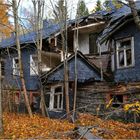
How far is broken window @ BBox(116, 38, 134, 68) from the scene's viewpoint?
22406 mm

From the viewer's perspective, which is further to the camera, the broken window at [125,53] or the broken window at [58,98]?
the broken window at [58,98]

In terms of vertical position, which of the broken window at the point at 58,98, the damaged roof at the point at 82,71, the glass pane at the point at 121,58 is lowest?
the broken window at the point at 58,98

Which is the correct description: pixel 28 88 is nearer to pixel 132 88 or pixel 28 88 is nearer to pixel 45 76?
pixel 45 76

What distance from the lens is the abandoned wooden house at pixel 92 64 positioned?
22625mm

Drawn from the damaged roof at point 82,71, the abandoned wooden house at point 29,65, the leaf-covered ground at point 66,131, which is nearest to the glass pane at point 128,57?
the damaged roof at point 82,71

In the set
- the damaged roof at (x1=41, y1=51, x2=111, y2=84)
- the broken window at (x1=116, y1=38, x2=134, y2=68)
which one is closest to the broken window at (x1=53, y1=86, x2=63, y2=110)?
the damaged roof at (x1=41, y1=51, x2=111, y2=84)

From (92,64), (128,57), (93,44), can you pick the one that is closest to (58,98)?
(92,64)

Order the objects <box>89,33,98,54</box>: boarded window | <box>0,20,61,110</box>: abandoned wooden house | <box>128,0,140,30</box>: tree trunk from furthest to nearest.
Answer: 1. <box>0,20,61,110</box>: abandoned wooden house
2. <box>89,33,98,54</box>: boarded window
3. <box>128,0,140,30</box>: tree trunk

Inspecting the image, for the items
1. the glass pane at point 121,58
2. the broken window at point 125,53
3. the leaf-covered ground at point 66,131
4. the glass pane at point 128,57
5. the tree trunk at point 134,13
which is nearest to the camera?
the tree trunk at point 134,13

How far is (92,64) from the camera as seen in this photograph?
83.4ft

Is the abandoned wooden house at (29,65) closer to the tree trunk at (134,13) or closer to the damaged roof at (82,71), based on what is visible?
the damaged roof at (82,71)

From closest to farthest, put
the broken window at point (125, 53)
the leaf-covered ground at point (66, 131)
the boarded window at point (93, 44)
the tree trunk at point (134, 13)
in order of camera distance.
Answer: the tree trunk at point (134, 13)
the leaf-covered ground at point (66, 131)
the broken window at point (125, 53)
the boarded window at point (93, 44)

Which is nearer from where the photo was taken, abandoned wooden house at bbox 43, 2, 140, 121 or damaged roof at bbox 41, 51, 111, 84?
abandoned wooden house at bbox 43, 2, 140, 121

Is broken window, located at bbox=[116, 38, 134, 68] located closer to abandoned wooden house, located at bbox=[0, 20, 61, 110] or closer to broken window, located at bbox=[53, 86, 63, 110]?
broken window, located at bbox=[53, 86, 63, 110]
